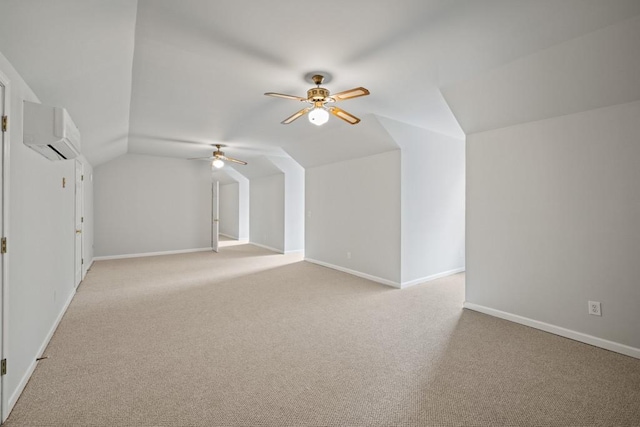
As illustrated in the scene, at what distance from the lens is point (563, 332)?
313 centimetres

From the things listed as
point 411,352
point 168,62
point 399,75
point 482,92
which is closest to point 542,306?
point 411,352

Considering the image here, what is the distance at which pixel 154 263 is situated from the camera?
686 cm

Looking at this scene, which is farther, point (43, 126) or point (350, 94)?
point (350, 94)

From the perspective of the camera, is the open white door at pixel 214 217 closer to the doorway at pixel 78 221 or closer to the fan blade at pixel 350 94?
the doorway at pixel 78 221

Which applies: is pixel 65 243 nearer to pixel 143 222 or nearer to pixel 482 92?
pixel 143 222

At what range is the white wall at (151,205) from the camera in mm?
7309

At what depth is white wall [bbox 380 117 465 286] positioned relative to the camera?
4992 millimetres

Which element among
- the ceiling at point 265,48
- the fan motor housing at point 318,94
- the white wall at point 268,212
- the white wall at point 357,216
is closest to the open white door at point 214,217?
the white wall at point 268,212

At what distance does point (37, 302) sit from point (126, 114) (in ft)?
8.75

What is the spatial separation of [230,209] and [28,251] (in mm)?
10177

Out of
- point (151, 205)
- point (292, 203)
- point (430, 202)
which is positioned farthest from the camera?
point (292, 203)

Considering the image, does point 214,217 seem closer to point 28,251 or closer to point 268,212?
point 268,212

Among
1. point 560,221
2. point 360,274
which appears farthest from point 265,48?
point 360,274

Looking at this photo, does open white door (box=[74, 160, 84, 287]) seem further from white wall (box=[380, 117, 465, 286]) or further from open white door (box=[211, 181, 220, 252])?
white wall (box=[380, 117, 465, 286])
